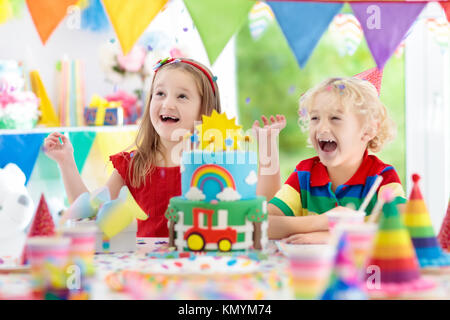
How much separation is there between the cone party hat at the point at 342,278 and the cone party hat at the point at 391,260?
0.08m

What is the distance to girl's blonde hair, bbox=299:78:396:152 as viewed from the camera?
4.69 ft

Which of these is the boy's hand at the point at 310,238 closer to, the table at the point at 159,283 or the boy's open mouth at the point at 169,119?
the table at the point at 159,283

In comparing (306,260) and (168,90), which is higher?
(168,90)

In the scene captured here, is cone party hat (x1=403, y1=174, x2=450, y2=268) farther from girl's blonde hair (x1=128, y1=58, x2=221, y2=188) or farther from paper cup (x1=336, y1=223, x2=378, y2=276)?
girl's blonde hair (x1=128, y1=58, x2=221, y2=188)

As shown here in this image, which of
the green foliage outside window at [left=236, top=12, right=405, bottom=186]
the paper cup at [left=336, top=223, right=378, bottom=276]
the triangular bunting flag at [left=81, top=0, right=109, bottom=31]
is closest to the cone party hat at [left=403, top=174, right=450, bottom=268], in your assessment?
the paper cup at [left=336, top=223, right=378, bottom=276]

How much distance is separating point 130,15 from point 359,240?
0.88 m

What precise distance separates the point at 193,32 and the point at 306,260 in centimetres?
314

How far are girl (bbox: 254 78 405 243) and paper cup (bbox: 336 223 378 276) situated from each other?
1.78 ft

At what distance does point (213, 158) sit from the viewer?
111 cm

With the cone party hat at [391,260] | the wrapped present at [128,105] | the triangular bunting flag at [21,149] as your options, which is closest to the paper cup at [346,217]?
the cone party hat at [391,260]

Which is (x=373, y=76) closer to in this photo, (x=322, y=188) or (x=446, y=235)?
(x=322, y=188)

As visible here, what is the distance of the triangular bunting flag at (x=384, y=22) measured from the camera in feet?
4.42

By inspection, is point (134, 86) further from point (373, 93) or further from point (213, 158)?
point (213, 158)
